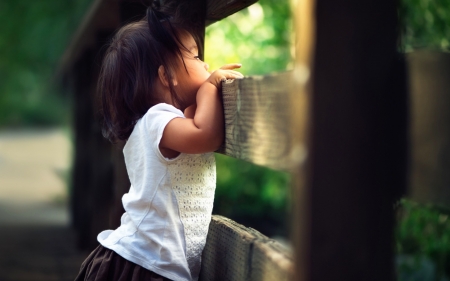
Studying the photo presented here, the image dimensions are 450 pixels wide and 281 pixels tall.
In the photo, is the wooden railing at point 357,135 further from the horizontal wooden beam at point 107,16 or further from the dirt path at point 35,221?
the dirt path at point 35,221

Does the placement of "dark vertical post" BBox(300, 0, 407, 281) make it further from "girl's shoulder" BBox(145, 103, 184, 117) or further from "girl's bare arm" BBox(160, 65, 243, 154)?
"girl's shoulder" BBox(145, 103, 184, 117)

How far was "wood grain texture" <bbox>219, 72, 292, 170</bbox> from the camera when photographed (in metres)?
0.87

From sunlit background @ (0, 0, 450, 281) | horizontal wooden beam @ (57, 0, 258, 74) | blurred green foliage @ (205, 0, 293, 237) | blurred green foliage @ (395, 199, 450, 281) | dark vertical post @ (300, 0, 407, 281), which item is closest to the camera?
dark vertical post @ (300, 0, 407, 281)

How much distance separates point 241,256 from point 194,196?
11.2 inches

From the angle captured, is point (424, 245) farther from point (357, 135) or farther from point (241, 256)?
point (357, 135)

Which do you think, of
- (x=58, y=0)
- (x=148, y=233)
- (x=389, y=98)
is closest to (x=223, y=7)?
(x=148, y=233)

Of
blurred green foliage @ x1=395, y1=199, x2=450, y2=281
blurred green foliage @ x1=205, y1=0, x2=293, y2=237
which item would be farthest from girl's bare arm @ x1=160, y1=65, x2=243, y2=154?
blurred green foliage @ x1=205, y1=0, x2=293, y2=237

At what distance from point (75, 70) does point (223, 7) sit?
17.3 ft

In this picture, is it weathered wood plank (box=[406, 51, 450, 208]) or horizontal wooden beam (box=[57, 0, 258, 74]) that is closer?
weathered wood plank (box=[406, 51, 450, 208])

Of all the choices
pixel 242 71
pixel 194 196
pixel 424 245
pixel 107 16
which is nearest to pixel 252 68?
pixel 242 71

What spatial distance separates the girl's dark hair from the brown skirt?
30 cm

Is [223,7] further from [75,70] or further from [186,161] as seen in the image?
[75,70]

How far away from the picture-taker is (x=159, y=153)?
1.40 metres

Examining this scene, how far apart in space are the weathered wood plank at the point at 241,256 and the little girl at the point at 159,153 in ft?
0.14
